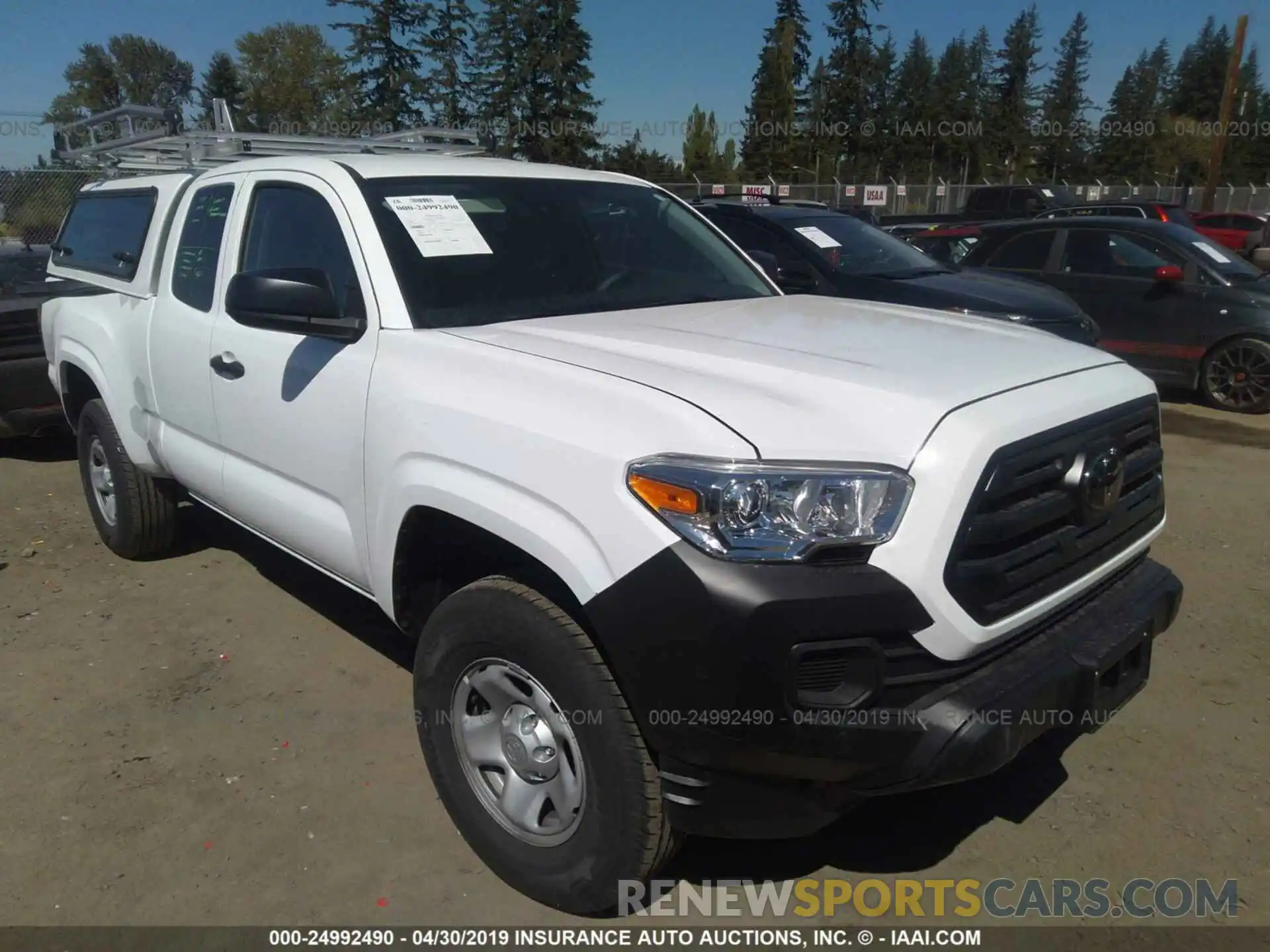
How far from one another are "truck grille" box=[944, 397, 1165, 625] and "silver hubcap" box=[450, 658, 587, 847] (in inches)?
40.2

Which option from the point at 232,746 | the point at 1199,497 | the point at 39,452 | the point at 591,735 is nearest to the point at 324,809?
the point at 232,746

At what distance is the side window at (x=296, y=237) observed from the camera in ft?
10.6

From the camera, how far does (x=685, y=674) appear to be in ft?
6.75

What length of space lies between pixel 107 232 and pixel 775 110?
55931 mm

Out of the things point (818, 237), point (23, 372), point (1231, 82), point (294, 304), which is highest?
point (1231, 82)

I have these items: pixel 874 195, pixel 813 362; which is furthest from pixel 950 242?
pixel 874 195

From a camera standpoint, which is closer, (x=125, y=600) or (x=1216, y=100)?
(x=125, y=600)

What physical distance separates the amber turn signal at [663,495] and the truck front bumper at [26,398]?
6012mm

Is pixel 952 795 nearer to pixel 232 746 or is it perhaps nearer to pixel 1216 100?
pixel 232 746

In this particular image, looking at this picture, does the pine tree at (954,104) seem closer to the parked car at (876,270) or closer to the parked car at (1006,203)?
the parked car at (1006,203)

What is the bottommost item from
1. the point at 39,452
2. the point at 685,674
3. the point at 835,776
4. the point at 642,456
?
the point at 39,452

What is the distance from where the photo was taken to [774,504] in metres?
2.10

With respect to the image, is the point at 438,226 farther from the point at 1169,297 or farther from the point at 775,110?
the point at 775,110

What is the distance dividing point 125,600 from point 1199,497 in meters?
6.14
